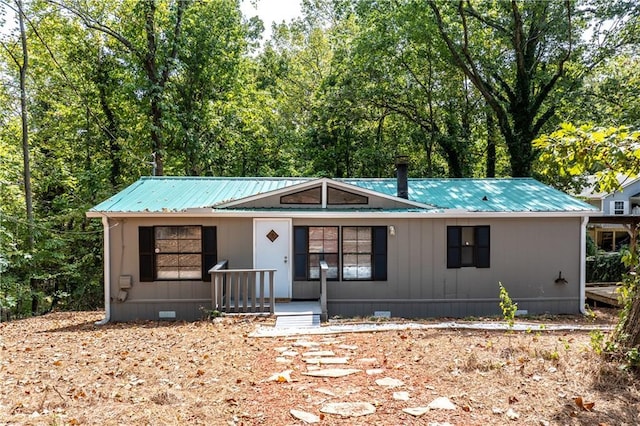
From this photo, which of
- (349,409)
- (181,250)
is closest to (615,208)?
(181,250)

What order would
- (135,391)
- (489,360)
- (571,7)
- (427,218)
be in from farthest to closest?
(571,7) < (427,218) < (489,360) < (135,391)

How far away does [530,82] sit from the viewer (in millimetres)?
17562

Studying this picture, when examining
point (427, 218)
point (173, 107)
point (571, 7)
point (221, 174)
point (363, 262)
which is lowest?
point (363, 262)

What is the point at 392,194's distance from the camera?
11.0 m

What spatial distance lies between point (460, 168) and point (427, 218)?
10.4 meters

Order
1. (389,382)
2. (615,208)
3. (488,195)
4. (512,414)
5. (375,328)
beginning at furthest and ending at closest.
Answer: (615,208), (488,195), (375,328), (389,382), (512,414)

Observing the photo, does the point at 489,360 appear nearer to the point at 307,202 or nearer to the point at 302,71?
the point at 307,202

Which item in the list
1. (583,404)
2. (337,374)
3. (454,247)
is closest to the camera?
(583,404)

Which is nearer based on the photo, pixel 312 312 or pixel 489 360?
pixel 489 360

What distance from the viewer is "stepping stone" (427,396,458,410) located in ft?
12.3

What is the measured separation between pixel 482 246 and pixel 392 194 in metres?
2.54

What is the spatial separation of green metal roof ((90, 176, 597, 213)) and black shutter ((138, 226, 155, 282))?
1.82 feet

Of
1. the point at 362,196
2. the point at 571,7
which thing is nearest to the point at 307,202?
the point at 362,196

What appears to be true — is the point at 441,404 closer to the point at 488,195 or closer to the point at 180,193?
the point at 488,195
